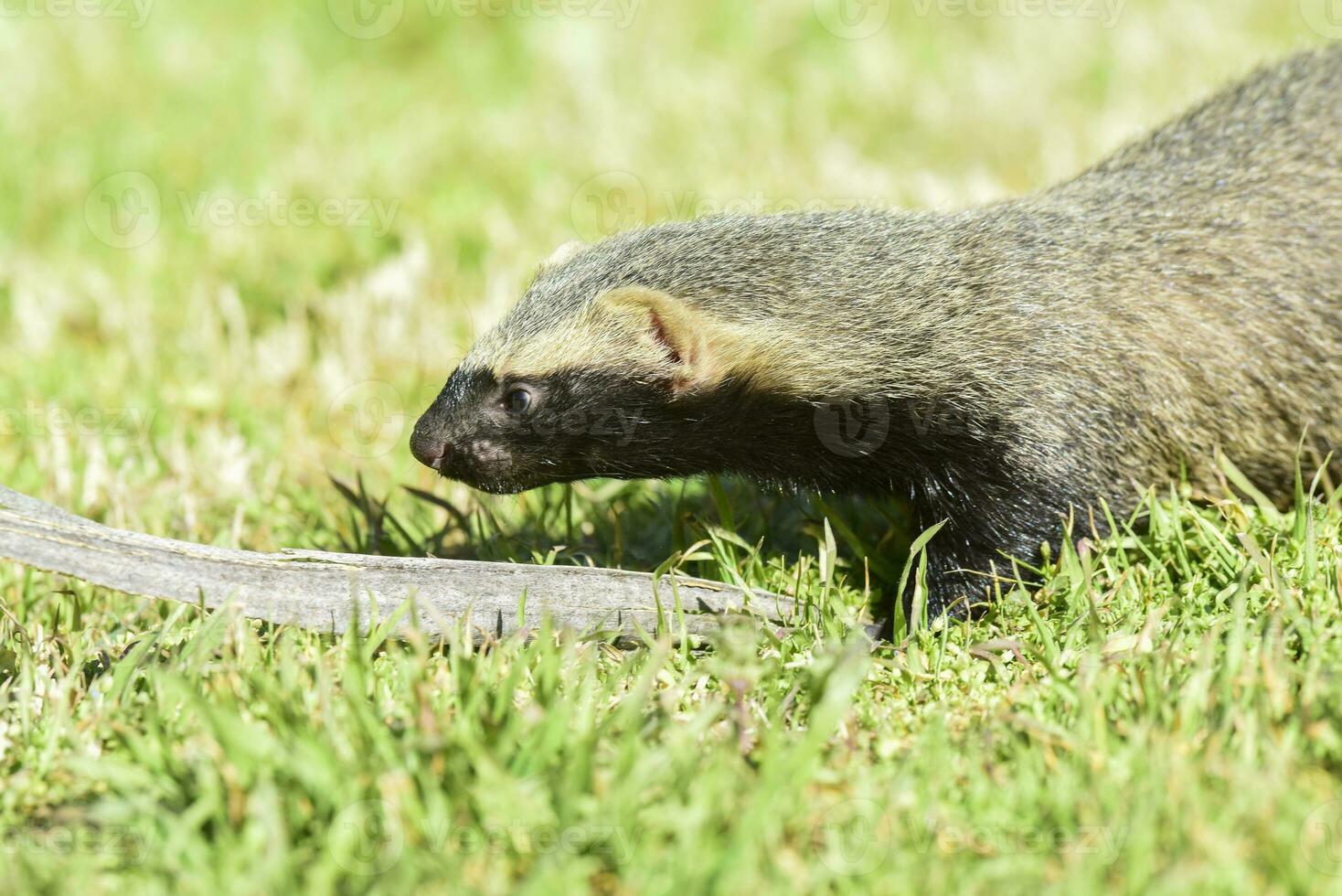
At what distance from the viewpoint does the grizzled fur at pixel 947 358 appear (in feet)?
13.6

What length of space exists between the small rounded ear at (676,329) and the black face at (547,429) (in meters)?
0.14

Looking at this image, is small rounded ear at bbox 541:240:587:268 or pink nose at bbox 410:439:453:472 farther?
small rounded ear at bbox 541:240:587:268

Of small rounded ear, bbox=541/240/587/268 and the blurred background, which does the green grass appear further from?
small rounded ear, bbox=541/240/587/268

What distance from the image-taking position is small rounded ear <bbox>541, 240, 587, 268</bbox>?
472 centimetres

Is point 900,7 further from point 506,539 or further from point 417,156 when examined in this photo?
point 506,539

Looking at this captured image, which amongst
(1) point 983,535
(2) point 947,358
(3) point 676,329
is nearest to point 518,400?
(3) point 676,329

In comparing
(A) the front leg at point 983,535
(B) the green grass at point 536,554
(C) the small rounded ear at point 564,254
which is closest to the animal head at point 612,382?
(C) the small rounded ear at point 564,254

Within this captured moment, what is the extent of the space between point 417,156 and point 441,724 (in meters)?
6.27

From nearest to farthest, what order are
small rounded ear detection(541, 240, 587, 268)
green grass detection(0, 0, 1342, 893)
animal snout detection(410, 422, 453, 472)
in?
1. green grass detection(0, 0, 1342, 893)
2. animal snout detection(410, 422, 453, 472)
3. small rounded ear detection(541, 240, 587, 268)

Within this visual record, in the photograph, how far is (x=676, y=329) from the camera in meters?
4.10

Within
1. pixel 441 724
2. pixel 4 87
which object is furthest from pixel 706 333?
pixel 4 87

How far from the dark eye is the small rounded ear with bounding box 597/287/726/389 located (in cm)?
42

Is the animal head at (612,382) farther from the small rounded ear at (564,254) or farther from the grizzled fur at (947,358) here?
the small rounded ear at (564,254)

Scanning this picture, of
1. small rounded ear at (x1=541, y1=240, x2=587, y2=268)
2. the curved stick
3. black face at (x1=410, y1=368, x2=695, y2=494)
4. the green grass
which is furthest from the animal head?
the curved stick
